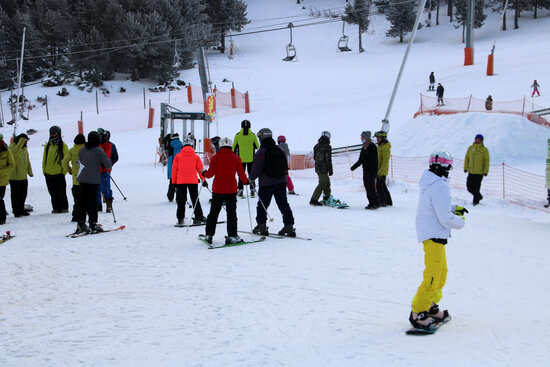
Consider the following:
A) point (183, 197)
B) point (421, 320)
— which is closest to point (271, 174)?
point (183, 197)

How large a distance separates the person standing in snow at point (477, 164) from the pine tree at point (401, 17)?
172 ft

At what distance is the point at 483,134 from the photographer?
18.9m

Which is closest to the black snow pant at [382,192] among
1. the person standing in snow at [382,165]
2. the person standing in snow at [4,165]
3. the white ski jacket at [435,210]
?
the person standing in snow at [382,165]

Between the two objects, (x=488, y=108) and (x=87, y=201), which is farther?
(x=488, y=108)

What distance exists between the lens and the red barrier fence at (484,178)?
1364cm

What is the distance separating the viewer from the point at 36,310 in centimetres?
548

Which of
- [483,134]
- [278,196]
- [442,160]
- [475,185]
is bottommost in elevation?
[475,185]

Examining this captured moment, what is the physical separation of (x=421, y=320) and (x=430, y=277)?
0.37 m

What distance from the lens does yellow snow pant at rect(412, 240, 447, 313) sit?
15.2 ft

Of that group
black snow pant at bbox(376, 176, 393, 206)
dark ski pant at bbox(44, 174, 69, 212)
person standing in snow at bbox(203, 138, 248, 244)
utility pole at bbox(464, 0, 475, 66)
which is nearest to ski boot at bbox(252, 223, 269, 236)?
person standing in snow at bbox(203, 138, 248, 244)

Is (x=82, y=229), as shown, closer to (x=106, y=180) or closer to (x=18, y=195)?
(x=106, y=180)

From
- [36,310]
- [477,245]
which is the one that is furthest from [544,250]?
[36,310]

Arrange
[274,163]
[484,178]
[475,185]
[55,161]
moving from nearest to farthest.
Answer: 1. [274,163]
2. [55,161]
3. [475,185]
4. [484,178]

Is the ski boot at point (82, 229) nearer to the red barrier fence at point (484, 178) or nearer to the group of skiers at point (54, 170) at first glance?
the group of skiers at point (54, 170)
